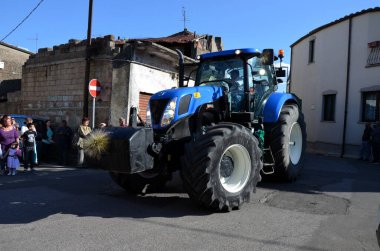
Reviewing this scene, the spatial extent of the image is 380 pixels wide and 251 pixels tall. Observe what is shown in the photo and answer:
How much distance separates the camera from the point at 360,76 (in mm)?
18000

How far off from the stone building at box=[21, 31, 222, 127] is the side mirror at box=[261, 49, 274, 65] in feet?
23.2

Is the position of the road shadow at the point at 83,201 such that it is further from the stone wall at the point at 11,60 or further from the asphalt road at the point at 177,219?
the stone wall at the point at 11,60

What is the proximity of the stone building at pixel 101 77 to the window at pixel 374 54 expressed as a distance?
7.98 m

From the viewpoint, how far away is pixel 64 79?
1520 cm

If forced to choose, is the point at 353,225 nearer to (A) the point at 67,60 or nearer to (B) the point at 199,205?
(B) the point at 199,205

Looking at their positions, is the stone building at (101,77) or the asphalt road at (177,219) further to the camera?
the stone building at (101,77)

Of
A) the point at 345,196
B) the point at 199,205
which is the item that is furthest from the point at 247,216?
the point at 345,196

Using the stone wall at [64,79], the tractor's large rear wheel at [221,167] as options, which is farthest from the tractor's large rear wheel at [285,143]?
the stone wall at [64,79]

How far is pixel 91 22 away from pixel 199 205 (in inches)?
382

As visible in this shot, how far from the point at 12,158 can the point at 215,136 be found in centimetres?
667

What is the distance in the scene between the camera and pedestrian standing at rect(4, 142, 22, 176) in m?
10.2

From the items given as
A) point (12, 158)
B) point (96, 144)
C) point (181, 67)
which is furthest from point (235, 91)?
point (12, 158)

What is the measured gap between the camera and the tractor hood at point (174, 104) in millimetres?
6176

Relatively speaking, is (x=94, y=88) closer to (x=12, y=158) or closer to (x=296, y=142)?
(x=12, y=158)
